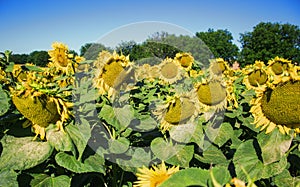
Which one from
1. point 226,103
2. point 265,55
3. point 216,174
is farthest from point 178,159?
point 265,55

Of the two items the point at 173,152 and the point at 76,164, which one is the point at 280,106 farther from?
the point at 76,164

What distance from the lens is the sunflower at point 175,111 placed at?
6.92 feet

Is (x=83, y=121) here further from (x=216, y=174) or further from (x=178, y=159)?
(x=216, y=174)

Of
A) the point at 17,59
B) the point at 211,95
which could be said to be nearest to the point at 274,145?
the point at 211,95

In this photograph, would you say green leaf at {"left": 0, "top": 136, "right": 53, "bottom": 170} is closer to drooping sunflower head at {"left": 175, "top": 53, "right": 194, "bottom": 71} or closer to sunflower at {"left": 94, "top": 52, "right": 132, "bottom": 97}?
sunflower at {"left": 94, "top": 52, "right": 132, "bottom": 97}

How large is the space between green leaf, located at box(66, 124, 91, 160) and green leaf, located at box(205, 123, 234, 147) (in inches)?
35.6

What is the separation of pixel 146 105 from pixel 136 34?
111cm

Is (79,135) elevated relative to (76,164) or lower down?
elevated

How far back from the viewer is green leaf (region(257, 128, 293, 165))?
1521mm

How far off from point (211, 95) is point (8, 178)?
1515mm

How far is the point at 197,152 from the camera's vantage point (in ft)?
7.30

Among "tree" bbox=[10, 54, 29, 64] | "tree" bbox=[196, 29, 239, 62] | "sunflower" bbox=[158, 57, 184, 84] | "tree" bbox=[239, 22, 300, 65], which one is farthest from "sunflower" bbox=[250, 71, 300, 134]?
"tree" bbox=[196, 29, 239, 62]

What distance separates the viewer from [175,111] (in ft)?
6.97

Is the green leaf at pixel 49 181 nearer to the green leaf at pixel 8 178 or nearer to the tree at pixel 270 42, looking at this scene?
the green leaf at pixel 8 178
